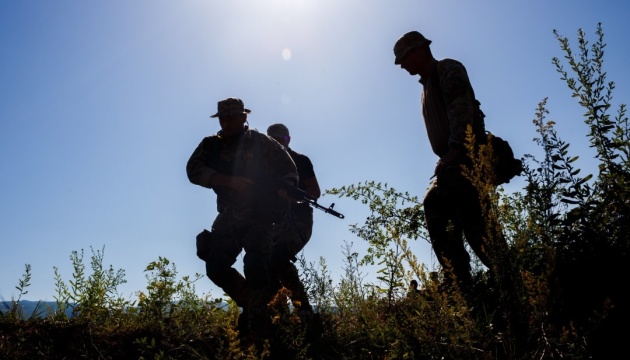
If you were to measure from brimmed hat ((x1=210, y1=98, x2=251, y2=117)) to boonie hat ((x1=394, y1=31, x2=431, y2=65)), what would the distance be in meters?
1.80

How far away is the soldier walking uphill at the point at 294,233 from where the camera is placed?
5.07m

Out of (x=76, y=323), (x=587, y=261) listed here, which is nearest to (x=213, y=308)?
(x=76, y=323)

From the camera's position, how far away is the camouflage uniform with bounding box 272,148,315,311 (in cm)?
507

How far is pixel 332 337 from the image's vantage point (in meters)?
3.90

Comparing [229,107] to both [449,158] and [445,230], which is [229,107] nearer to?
[449,158]

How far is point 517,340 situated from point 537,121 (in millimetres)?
1380

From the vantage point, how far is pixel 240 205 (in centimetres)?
491

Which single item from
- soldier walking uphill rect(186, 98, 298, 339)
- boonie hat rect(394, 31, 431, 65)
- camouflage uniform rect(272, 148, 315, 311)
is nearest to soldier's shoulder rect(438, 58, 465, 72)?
boonie hat rect(394, 31, 431, 65)

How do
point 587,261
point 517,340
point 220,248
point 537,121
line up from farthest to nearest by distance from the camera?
1. point 220,248
2. point 537,121
3. point 587,261
4. point 517,340

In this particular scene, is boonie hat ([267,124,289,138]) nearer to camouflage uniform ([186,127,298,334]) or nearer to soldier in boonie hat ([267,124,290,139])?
soldier in boonie hat ([267,124,290,139])

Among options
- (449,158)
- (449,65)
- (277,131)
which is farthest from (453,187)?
(277,131)

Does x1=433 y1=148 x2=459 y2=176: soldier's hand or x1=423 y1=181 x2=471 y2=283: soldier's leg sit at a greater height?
x1=433 y1=148 x2=459 y2=176: soldier's hand

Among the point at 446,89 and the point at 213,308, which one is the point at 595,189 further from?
the point at 213,308

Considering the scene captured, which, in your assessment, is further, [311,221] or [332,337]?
[311,221]
